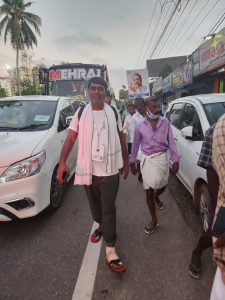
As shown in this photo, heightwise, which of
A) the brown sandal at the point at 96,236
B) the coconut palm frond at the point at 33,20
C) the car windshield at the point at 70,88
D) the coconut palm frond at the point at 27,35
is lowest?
the brown sandal at the point at 96,236

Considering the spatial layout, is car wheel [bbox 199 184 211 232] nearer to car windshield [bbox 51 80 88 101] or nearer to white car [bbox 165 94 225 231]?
white car [bbox 165 94 225 231]

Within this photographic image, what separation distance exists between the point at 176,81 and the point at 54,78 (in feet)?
35.1

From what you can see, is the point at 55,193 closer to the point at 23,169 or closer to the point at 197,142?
the point at 23,169

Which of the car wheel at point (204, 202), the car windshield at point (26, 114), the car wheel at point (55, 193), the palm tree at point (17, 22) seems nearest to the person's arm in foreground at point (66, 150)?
the car wheel at point (55, 193)

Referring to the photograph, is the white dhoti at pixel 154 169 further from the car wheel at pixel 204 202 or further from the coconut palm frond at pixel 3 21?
the coconut palm frond at pixel 3 21

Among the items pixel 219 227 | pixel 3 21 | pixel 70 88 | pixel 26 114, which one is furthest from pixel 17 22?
pixel 219 227

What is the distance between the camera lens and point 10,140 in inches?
152

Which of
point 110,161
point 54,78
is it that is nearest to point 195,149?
point 110,161

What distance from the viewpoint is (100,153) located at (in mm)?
2789

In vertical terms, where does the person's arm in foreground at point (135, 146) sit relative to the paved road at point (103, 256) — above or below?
above

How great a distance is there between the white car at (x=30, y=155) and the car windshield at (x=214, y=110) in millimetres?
2360

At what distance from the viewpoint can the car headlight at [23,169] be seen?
3.37 m

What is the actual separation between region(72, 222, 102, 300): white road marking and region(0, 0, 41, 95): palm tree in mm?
37429

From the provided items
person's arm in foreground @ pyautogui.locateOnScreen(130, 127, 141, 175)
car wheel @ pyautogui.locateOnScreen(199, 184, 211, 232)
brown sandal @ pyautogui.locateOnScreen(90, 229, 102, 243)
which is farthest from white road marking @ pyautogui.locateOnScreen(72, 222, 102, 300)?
car wheel @ pyautogui.locateOnScreen(199, 184, 211, 232)
